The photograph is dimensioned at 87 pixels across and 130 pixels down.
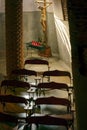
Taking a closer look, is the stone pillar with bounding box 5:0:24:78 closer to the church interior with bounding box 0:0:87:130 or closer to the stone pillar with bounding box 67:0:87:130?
the church interior with bounding box 0:0:87:130

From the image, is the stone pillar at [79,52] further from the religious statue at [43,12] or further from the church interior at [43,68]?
the religious statue at [43,12]

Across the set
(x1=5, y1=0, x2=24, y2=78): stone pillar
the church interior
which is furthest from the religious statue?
(x1=5, y1=0, x2=24, y2=78): stone pillar

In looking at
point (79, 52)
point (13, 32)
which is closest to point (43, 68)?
point (13, 32)

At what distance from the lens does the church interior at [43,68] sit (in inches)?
146

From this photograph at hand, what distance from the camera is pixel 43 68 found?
13352 mm

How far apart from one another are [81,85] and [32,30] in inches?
511

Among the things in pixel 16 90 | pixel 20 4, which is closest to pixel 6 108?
pixel 16 90

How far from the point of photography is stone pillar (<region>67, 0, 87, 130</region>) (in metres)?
3.45

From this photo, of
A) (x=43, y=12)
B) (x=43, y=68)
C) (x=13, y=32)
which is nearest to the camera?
(x=13, y=32)

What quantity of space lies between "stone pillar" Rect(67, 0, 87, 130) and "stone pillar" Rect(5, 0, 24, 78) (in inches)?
272

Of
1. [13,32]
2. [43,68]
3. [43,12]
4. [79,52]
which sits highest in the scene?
[43,12]

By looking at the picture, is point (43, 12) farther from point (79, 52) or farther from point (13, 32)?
point (79, 52)

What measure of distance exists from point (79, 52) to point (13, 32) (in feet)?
23.6

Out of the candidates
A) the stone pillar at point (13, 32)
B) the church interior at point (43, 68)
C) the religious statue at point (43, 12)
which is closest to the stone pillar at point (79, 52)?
the church interior at point (43, 68)
